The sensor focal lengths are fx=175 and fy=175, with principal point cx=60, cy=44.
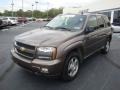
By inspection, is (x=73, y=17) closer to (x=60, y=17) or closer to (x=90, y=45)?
(x=60, y=17)

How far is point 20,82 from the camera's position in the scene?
177 inches

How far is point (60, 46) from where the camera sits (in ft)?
13.3

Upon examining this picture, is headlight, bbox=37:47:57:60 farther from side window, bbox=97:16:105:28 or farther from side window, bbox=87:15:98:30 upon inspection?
side window, bbox=97:16:105:28

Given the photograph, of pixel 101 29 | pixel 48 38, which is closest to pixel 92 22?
pixel 101 29

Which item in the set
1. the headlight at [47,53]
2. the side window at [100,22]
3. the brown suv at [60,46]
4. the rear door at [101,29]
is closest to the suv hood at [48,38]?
the brown suv at [60,46]

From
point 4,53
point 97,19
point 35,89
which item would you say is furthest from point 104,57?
point 4,53

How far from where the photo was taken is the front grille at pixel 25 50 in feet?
13.5

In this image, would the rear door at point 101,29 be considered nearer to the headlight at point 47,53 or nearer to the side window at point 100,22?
the side window at point 100,22

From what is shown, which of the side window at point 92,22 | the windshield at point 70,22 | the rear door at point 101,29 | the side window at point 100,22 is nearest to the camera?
the windshield at point 70,22

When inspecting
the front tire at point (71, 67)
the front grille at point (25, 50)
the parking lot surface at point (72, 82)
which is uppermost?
the front grille at point (25, 50)

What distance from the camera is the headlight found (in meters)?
3.95

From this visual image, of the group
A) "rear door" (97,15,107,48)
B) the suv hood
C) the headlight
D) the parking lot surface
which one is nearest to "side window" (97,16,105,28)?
"rear door" (97,15,107,48)

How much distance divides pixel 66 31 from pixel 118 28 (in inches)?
492

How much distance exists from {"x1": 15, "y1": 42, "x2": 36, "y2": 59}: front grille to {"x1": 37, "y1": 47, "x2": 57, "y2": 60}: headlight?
0.17 m
